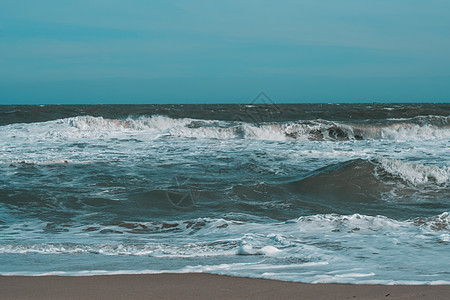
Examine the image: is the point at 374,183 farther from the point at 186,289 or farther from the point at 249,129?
the point at 249,129

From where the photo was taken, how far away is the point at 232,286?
3.18m

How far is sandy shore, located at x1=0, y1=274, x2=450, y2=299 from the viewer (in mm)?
2953

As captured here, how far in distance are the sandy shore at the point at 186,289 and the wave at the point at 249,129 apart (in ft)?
50.0

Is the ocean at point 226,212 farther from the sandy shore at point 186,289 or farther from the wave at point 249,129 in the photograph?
the wave at point 249,129

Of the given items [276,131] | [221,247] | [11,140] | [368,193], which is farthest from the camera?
[276,131]

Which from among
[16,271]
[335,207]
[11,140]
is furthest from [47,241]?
[11,140]

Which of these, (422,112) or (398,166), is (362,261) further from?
(422,112)

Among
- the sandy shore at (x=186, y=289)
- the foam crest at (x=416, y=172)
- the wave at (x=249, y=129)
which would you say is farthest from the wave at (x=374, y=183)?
the wave at (x=249, y=129)

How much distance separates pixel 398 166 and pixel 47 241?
22.5 ft

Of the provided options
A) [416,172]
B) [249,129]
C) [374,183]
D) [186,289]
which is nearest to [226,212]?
[186,289]

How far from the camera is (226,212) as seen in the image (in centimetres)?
640

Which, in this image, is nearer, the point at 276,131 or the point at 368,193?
the point at 368,193

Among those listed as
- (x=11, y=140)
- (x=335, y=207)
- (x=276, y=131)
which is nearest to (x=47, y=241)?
(x=335, y=207)

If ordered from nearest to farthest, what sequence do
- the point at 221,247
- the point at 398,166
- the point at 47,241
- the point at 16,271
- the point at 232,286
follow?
the point at 232,286 < the point at 16,271 < the point at 221,247 < the point at 47,241 < the point at 398,166
